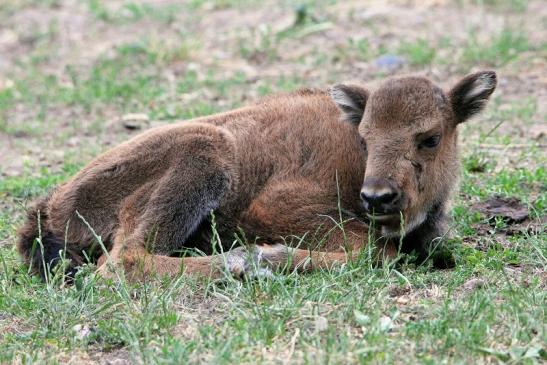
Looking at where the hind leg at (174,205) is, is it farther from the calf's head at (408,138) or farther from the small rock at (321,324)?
the small rock at (321,324)

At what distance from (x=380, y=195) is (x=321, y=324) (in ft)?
4.84

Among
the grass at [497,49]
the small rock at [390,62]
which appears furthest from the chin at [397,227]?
the grass at [497,49]

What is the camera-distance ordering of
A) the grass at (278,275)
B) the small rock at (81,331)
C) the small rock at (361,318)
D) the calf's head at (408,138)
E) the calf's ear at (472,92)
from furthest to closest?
the calf's ear at (472,92)
the calf's head at (408,138)
the small rock at (81,331)
the small rock at (361,318)
the grass at (278,275)

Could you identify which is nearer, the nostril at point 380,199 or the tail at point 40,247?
the nostril at point 380,199

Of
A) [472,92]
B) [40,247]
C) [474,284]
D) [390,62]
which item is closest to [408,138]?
[472,92]

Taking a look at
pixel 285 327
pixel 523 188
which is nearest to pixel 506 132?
pixel 523 188

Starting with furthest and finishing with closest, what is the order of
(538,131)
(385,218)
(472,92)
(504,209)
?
1. (538,131)
2. (504,209)
3. (472,92)
4. (385,218)

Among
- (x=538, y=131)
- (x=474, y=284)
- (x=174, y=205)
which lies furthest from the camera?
(x=538, y=131)

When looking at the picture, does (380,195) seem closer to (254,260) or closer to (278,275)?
(278,275)

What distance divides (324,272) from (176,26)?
9775mm

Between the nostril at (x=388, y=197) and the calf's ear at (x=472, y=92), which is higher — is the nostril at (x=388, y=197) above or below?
below

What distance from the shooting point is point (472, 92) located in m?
8.20

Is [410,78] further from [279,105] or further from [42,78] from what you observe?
[42,78]

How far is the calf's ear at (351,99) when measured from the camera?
27.2 feet
